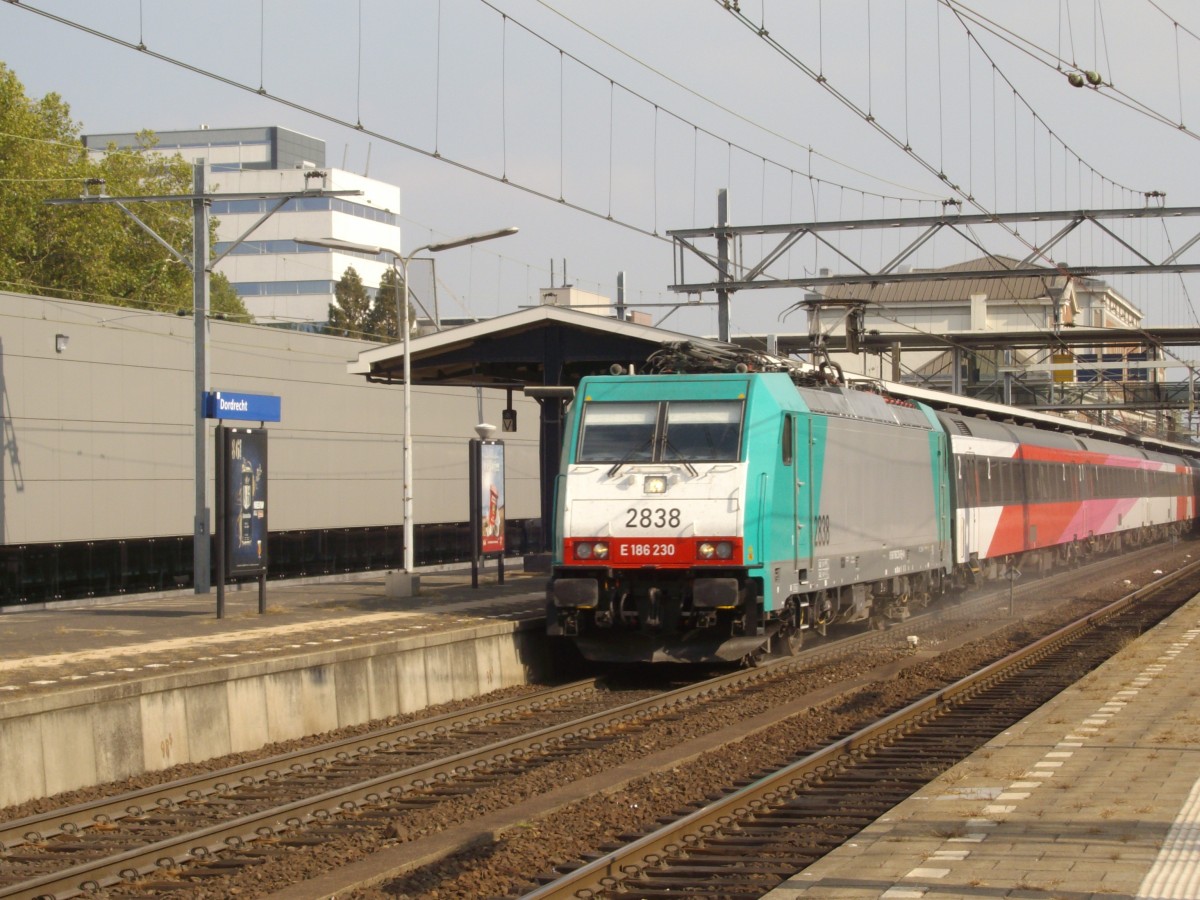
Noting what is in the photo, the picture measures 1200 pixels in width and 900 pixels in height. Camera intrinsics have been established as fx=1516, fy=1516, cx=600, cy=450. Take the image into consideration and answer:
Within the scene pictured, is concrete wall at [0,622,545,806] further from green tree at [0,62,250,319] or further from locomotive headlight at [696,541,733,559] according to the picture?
green tree at [0,62,250,319]

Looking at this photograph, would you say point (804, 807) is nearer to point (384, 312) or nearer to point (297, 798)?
point (297, 798)

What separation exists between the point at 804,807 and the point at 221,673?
5.42 m

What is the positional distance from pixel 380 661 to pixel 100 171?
3766cm

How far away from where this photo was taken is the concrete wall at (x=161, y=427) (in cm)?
2628

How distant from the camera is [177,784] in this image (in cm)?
1098

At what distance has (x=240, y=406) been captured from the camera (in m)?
19.4

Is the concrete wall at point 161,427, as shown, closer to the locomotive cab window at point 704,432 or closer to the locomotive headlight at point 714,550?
the locomotive cab window at point 704,432

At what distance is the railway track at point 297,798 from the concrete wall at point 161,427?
14280 millimetres

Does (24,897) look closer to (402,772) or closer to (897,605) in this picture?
(402,772)

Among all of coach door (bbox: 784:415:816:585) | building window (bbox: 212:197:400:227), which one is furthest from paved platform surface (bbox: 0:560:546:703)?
building window (bbox: 212:197:400:227)

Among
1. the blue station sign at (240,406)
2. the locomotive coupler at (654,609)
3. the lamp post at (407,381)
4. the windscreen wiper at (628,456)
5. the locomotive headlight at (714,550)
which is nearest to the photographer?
the locomotive headlight at (714,550)

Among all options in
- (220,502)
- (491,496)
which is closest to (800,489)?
(220,502)

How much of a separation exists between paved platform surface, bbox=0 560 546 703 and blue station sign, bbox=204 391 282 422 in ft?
8.29

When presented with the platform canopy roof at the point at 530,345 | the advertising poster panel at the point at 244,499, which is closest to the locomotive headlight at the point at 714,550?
the advertising poster panel at the point at 244,499
